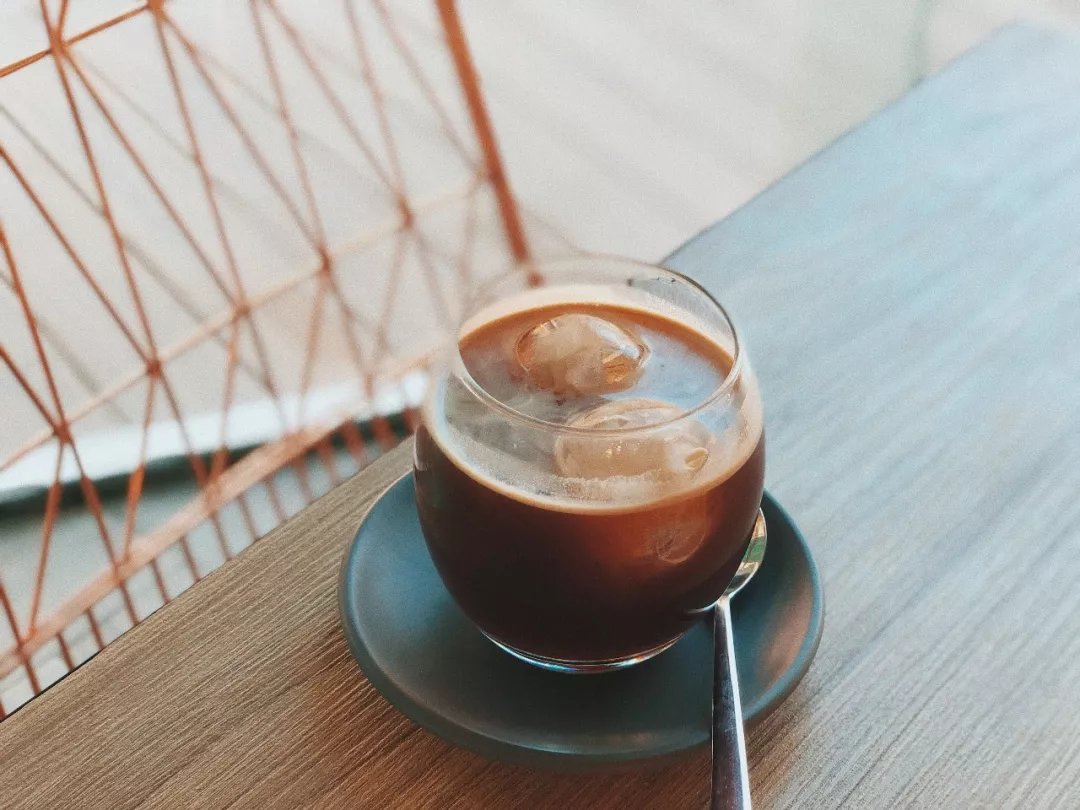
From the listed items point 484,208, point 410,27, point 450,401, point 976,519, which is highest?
point 450,401

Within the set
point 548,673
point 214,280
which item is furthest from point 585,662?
point 214,280

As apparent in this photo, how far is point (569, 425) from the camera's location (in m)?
0.34

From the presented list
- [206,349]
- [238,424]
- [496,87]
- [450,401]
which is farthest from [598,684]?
[496,87]

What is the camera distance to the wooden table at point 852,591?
378mm

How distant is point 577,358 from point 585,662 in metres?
0.10

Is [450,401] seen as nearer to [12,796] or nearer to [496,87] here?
[12,796]

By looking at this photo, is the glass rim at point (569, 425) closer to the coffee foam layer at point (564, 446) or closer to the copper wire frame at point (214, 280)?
the coffee foam layer at point (564, 446)

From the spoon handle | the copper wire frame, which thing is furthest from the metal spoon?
the copper wire frame

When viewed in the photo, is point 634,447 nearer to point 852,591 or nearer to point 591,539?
point 591,539

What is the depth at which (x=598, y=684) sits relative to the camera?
0.39m

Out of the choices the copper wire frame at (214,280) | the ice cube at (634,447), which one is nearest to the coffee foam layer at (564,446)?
the ice cube at (634,447)

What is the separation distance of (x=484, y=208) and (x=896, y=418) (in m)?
1.14

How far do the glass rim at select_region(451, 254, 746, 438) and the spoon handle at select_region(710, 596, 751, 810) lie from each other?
83 millimetres

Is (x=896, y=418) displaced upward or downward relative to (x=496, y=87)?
upward
